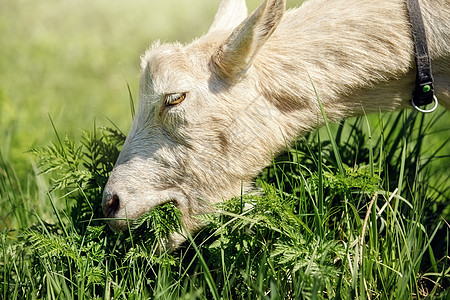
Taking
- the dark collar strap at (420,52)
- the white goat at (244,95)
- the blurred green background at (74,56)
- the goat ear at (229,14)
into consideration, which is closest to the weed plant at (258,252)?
the white goat at (244,95)

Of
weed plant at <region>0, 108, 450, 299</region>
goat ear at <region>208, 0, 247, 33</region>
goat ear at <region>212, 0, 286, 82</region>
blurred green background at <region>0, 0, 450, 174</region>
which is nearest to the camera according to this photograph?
weed plant at <region>0, 108, 450, 299</region>

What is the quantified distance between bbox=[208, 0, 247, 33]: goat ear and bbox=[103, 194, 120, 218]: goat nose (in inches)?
59.3

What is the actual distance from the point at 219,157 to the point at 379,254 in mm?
1158

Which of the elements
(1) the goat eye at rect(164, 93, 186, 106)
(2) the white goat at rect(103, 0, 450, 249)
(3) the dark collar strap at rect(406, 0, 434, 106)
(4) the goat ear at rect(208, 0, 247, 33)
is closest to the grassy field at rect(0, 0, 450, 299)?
(2) the white goat at rect(103, 0, 450, 249)

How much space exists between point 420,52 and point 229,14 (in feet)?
4.97

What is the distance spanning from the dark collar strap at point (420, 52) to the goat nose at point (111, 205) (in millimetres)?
2060

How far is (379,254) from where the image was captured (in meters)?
3.68

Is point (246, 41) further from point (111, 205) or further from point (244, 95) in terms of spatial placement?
point (111, 205)

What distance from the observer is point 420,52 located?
386 cm

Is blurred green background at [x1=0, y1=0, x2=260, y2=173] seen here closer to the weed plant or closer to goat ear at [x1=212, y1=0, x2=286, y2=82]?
the weed plant

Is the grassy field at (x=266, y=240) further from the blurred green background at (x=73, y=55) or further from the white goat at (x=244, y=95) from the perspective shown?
the blurred green background at (x=73, y=55)

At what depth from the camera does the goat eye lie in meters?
3.86

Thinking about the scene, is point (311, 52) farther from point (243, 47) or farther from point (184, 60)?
point (184, 60)

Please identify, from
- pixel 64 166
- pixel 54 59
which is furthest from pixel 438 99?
pixel 54 59
